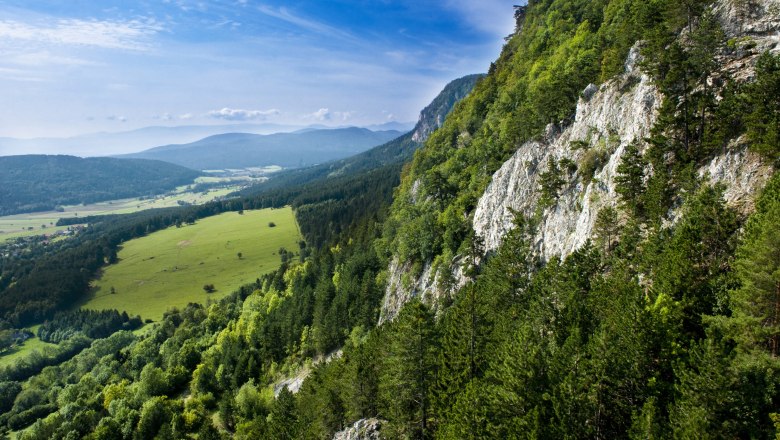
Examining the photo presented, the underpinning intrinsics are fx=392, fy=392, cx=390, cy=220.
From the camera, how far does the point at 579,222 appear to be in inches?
1943

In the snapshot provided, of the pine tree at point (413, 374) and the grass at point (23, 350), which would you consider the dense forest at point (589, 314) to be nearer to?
the pine tree at point (413, 374)

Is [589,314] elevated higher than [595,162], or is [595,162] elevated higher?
[595,162]

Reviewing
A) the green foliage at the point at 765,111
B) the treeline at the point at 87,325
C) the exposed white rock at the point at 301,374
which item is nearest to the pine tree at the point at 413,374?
the green foliage at the point at 765,111

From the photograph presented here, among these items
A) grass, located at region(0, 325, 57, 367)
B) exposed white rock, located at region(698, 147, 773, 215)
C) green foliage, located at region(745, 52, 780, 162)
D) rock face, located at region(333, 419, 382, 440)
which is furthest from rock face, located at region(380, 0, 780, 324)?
grass, located at region(0, 325, 57, 367)

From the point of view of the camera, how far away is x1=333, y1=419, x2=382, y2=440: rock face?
126 feet

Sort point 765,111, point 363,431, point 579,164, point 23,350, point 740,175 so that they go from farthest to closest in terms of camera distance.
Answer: point 23,350, point 579,164, point 363,431, point 740,175, point 765,111

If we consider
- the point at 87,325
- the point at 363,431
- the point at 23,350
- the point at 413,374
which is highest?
the point at 413,374

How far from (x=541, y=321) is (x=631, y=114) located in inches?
1133

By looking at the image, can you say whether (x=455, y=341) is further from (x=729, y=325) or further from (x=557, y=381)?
(x=729, y=325)

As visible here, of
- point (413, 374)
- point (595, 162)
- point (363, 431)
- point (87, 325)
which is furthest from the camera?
point (87, 325)

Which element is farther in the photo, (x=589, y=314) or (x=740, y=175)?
(x=589, y=314)

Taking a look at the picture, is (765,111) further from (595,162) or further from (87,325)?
(87,325)

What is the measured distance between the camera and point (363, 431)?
39.2 m

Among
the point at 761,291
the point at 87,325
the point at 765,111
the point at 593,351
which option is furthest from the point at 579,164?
the point at 87,325
